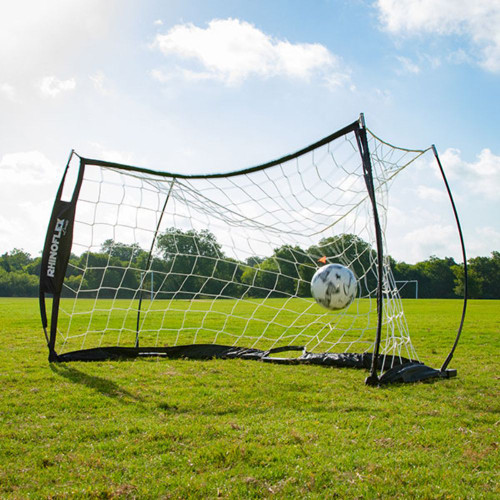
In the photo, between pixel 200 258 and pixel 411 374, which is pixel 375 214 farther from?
pixel 200 258

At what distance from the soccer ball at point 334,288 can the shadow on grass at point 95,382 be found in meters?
2.82

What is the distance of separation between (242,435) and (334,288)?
301 centimetres

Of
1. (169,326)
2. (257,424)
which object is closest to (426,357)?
(257,424)

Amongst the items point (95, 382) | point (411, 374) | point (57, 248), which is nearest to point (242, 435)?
point (95, 382)

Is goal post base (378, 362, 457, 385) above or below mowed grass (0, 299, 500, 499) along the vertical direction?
above

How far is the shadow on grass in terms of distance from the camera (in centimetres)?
462

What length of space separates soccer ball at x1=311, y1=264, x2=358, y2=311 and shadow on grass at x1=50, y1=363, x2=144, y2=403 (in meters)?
2.82

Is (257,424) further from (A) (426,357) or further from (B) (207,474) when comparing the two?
(A) (426,357)

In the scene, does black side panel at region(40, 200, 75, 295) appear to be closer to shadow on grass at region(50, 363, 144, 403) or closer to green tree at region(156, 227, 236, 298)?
shadow on grass at region(50, 363, 144, 403)

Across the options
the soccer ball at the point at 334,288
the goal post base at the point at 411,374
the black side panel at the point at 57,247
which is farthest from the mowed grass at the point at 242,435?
the black side panel at the point at 57,247

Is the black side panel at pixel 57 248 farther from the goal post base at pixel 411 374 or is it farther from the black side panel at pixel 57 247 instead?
the goal post base at pixel 411 374

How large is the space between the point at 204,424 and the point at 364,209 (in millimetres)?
4941

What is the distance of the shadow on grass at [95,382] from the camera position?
4621 mm

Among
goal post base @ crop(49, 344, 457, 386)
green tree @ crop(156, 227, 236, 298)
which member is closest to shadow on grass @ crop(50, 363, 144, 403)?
goal post base @ crop(49, 344, 457, 386)
